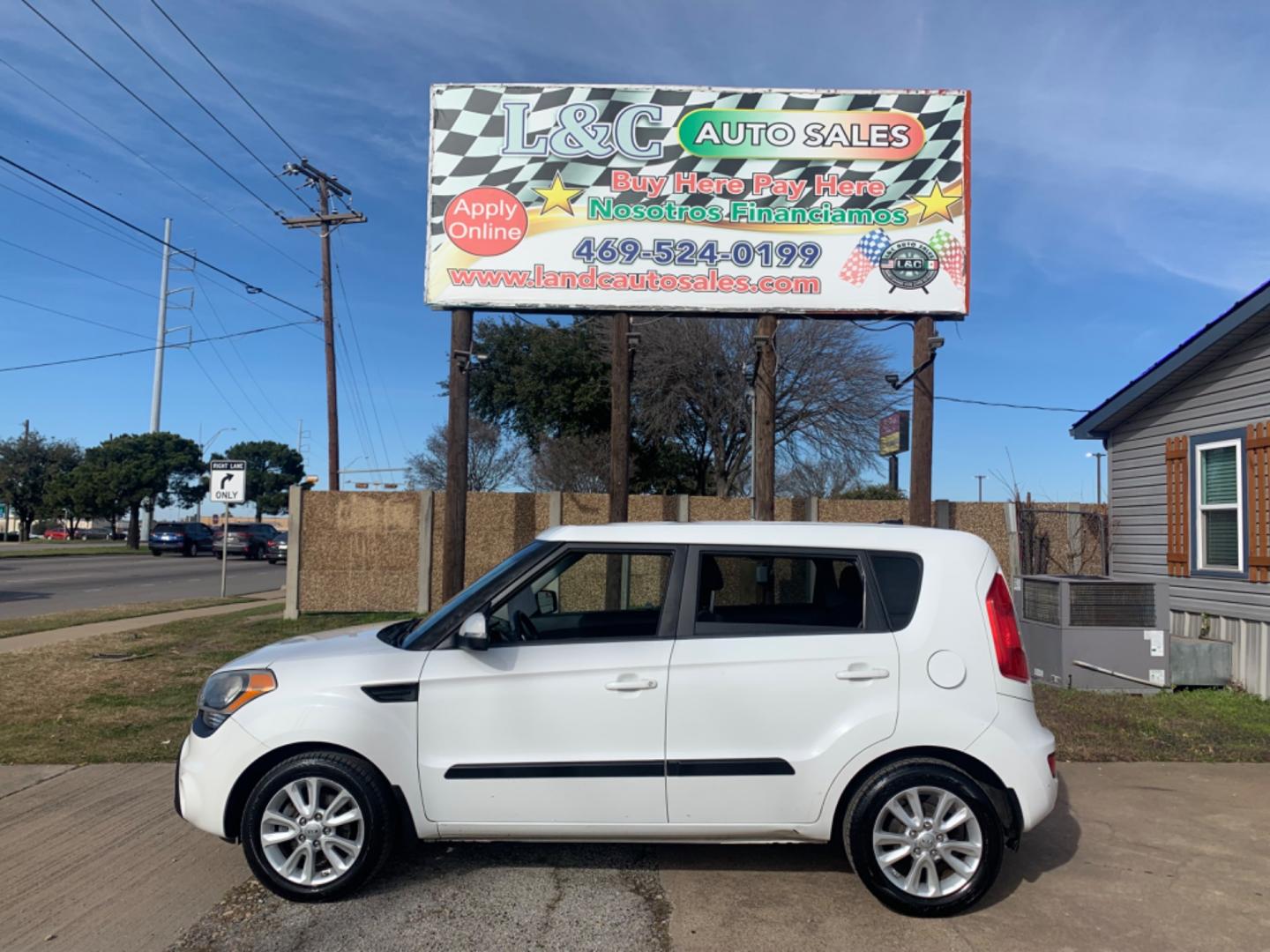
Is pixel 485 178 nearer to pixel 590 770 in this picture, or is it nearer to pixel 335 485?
pixel 590 770

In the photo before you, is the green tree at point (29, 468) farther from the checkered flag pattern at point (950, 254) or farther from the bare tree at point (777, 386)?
the checkered flag pattern at point (950, 254)

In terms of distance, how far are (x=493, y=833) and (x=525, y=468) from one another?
115 ft

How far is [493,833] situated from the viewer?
13.7ft

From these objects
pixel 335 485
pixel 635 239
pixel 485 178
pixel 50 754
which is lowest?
pixel 50 754

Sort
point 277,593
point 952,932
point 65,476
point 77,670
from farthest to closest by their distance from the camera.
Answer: point 65,476 → point 277,593 → point 77,670 → point 952,932

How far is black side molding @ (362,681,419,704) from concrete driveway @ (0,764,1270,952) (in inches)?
35.8

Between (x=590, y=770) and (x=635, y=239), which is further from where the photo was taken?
(x=635, y=239)

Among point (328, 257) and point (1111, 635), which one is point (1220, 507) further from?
point (328, 257)

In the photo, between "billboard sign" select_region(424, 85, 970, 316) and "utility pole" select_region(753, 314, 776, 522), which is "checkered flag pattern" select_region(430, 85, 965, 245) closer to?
"billboard sign" select_region(424, 85, 970, 316)

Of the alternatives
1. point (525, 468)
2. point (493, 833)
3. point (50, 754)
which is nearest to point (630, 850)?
point (493, 833)

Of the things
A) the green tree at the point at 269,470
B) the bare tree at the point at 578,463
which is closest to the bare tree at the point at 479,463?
the bare tree at the point at 578,463

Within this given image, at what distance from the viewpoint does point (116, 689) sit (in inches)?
348

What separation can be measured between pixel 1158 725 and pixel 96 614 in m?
15.5

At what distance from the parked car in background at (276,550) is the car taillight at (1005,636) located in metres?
36.7
